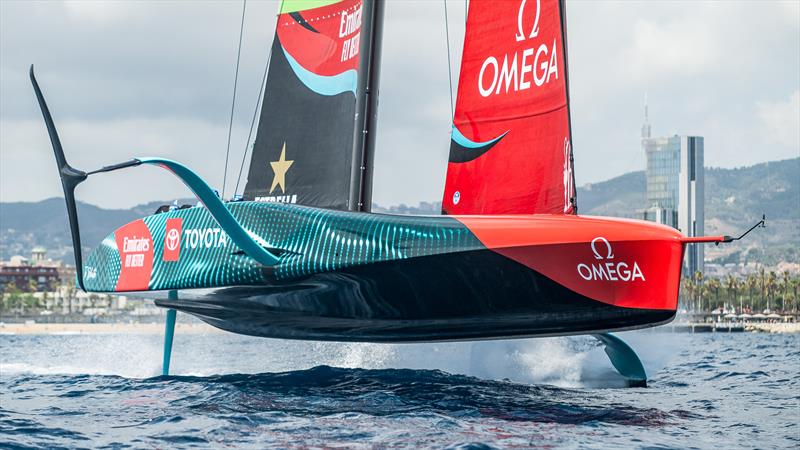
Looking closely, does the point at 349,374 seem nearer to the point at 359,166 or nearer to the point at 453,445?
the point at 359,166

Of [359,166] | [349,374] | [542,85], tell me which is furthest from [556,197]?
[349,374]

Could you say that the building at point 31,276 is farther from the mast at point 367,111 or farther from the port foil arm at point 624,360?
the port foil arm at point 624,360

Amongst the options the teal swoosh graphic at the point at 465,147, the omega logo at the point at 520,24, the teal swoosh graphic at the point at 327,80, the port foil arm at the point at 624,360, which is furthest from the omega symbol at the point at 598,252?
the teal swoosh graphic at the point at 327,80

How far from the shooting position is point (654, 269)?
9766 millimetres

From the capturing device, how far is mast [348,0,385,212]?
12.3 metres

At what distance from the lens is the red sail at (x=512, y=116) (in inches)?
429

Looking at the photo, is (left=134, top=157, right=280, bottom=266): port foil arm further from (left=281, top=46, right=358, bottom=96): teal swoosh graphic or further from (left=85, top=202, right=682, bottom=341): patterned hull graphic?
(left=281, top=46, right=358, bottom=96): teal swoosh graphic

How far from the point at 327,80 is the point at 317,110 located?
365 millimetres

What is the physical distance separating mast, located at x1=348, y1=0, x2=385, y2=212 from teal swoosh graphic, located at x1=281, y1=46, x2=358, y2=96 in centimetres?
11

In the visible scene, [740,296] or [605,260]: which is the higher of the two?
[740,296]

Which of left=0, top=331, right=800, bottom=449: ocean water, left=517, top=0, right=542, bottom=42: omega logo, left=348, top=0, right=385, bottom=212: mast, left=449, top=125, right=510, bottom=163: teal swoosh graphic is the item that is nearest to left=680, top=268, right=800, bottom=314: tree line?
left=0, top=331, right=800, bottom=449: ocean water

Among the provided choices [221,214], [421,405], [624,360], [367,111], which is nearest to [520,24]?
[367,111]

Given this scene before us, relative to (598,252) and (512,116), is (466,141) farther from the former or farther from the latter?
(598,252)

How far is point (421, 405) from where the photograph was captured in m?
9.57
